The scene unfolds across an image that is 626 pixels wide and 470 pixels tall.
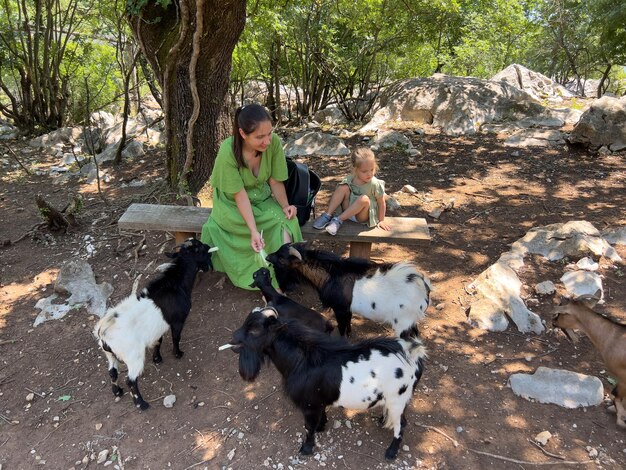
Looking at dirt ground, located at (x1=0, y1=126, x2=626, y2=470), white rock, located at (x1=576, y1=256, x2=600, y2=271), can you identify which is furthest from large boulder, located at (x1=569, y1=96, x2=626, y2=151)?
white rock, located at (x1=576, y1=256, x2=600, y2=271)

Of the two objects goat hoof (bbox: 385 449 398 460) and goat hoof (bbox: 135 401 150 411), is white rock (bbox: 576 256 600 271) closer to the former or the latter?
goat hoof (bbox: 385 449 398 460)

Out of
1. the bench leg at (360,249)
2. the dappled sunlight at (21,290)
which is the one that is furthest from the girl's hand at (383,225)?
the dappled sunlight at (21,290)

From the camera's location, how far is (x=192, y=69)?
496 centimetres

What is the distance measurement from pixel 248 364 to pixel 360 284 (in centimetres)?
125

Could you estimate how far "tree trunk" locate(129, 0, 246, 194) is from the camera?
4.82 metres

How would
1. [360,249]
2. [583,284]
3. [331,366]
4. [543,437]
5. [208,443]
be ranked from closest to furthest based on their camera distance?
1. [331,366]
2. [543,437]
3. [208,443]
4. [583,284]
5. [360,249]

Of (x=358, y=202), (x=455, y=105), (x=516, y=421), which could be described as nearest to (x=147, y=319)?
(x=358, y=202)

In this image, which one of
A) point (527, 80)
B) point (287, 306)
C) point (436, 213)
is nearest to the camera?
point (287, 306)

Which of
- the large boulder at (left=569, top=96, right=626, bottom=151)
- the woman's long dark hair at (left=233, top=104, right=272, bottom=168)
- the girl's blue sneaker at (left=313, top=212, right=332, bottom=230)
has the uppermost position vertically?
the woman's long dark hair at (left=233, top=104, right=272, bottom=168)

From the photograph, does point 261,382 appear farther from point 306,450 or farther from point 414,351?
point 414,351

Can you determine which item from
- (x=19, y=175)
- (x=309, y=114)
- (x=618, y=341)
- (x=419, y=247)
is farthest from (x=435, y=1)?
(x=19, y=175)

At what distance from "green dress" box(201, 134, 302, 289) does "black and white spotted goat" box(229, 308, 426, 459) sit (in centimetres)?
142

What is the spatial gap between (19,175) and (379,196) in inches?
290

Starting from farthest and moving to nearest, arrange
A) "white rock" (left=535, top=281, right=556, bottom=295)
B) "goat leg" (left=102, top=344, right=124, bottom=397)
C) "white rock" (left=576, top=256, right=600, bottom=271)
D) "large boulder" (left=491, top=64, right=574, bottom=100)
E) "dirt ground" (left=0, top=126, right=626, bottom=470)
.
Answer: "large boulder" (left=491, top=64, right=574, bottom=100), "white rock" (left=576, top=256, right=600, bottom=271), "white rock" (left=535, top=281, right=556, bottom=295), "goat leg" (left=102, top=344, right=124, bottom=397), "dirt ground" (left=0, top=126, right=626, bottom=470)
